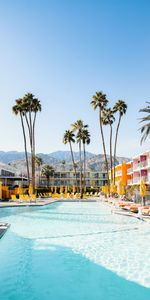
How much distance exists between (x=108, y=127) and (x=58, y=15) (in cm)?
3694

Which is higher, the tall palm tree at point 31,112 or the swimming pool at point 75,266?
the tall palm tree at point 31,112

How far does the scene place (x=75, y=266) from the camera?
9594mm

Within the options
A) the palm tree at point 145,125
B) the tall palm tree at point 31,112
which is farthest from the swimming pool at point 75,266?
the tall palm tree at point 31,112

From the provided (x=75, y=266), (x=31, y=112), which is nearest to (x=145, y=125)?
(x=31, y=112)

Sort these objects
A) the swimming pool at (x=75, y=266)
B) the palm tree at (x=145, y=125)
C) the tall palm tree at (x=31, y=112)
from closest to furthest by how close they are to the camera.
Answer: the swimming pool at (x=75, y=266), the palm tree at (x=145, y=125), the tall palm tree at (x=31, y=112)

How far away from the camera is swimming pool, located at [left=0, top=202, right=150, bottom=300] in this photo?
7285mm

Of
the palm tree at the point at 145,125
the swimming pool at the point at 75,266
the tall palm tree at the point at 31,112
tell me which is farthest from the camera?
the tall palm tree at the point at 31,112

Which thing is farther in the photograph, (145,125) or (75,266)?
(145,125)

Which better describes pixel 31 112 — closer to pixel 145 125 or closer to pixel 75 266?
pixel 145 125

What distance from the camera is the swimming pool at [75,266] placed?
7.29 meters

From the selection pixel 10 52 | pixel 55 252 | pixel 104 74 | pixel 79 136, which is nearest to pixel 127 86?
pixel 104 74

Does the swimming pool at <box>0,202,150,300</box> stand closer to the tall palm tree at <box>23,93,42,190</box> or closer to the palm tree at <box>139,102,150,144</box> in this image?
the palm tree at <box>139,102,150,144</box>

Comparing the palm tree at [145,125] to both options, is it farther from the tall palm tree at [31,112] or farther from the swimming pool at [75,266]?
the tall palm tree at [31,112]

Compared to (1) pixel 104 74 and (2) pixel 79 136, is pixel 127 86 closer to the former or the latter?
(1) pixel 104 74
